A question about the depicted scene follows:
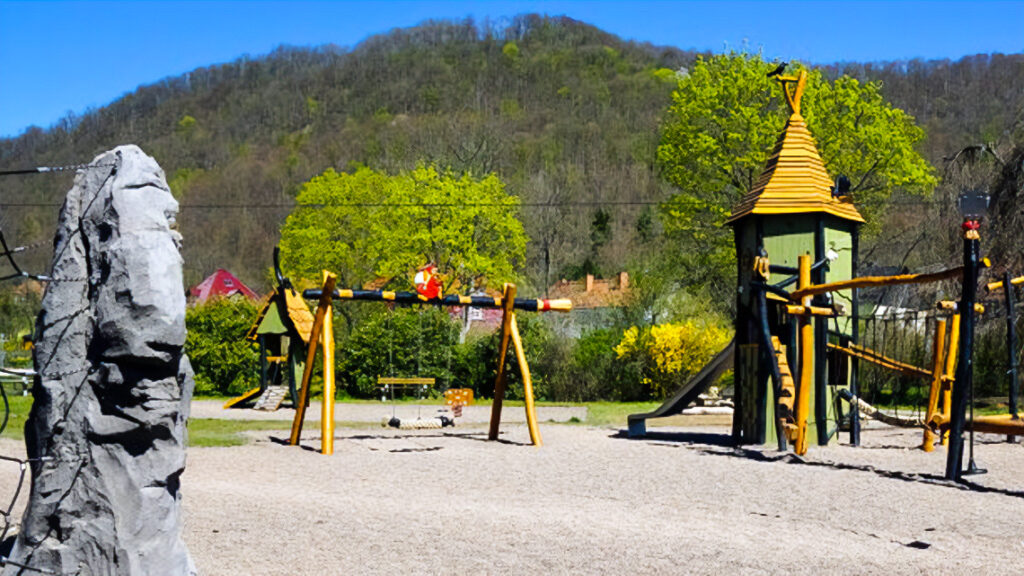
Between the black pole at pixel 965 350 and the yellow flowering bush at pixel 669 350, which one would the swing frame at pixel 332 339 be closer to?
the black pole at pixel 965 350

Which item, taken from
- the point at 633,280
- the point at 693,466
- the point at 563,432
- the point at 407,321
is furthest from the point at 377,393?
the point at 693,466

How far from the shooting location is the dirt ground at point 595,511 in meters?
6.77

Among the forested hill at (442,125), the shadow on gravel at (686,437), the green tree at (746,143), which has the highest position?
the forested hill at (442,125)

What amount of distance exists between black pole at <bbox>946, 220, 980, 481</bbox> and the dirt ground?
340 millimetres

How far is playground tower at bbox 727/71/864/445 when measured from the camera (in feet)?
46.4

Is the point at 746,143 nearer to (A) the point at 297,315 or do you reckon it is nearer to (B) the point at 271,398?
(A) the point at 297,315

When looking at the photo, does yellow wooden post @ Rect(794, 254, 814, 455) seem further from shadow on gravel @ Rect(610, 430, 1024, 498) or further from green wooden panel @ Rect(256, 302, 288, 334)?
green wooden panel @ Rect(256, 302, 288, 334)

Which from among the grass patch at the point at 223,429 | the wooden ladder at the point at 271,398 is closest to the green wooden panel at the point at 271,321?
Result: the wooden ladder at the point at 271,398

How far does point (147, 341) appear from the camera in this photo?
489 cm

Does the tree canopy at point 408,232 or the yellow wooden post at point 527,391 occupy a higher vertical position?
the tree canopy at point 408,232

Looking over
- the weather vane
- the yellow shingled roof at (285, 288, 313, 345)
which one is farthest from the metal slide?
the yellow shingled roof at (285, 288, 313, 345)

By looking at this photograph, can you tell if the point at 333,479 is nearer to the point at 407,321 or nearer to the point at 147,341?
the point at 147,341

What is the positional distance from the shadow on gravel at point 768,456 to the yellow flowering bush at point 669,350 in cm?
956

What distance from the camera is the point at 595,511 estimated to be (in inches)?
345
